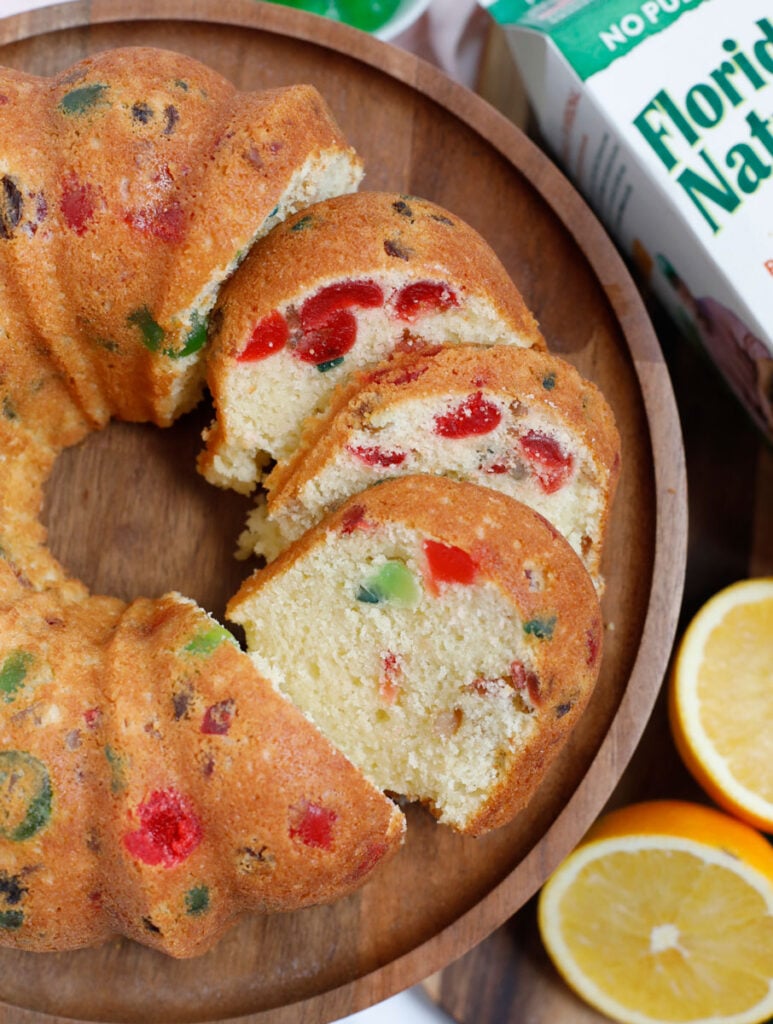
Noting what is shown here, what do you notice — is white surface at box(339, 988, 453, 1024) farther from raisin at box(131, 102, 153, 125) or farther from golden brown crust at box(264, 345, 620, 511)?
raisin at box(131, 102, 153, 125)

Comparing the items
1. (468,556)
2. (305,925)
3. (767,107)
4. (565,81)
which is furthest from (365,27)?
(305,925)

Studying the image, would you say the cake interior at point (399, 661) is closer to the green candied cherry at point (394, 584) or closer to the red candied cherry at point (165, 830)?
the green candied cherry at point (394, 584)

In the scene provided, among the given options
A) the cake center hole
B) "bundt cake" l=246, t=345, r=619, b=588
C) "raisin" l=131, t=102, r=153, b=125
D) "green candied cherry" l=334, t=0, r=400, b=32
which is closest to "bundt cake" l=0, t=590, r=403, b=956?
"bundt cake" l=246, t=345, r=619, b=588

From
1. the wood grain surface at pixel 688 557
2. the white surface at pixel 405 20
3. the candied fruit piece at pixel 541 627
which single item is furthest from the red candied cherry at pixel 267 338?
the wood grain surface at pixel 688 557

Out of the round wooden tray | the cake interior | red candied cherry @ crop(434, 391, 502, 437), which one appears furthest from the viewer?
the round wooden tray

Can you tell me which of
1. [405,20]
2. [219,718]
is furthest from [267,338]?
[405,20]

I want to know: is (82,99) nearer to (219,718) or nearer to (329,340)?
(329,340)

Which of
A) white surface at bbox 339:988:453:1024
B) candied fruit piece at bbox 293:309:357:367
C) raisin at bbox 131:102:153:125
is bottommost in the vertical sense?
white surface at bbox 339:988:453:1024
